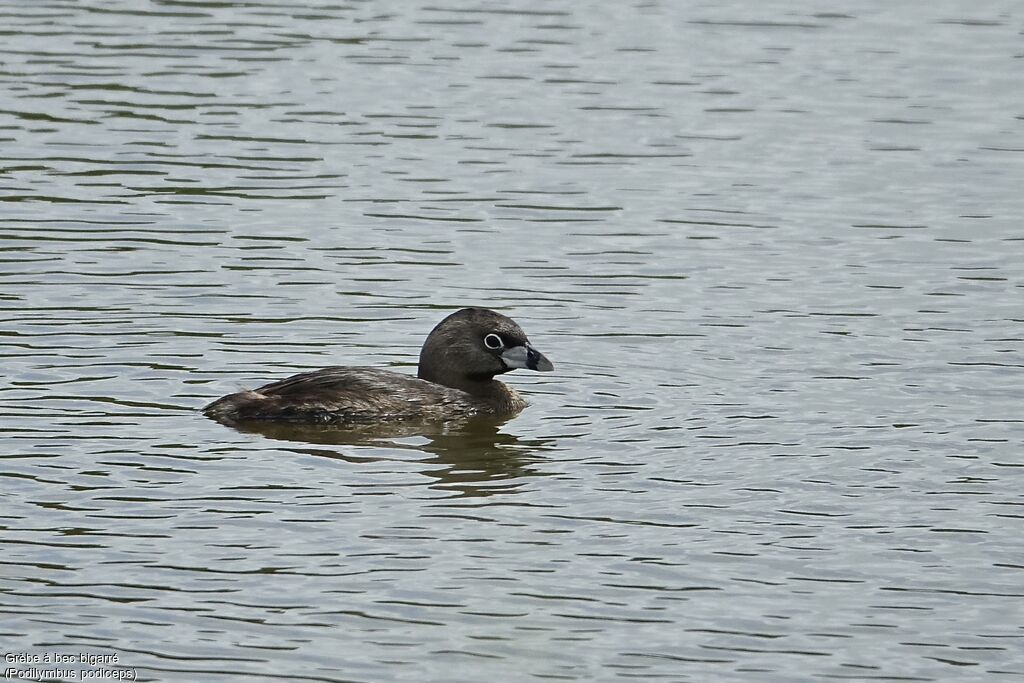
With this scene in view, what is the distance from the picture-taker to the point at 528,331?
53.5 ft

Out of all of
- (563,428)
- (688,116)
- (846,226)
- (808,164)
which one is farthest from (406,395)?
(688,116)

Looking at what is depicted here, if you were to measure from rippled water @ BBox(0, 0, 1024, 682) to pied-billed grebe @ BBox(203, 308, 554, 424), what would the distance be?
0.29 m

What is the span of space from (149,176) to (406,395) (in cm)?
708

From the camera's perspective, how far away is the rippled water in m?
10.4

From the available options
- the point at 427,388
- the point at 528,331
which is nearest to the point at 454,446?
the point at 427,388

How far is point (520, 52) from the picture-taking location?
87.6 ft

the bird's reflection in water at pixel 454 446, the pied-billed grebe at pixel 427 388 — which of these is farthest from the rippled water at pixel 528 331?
the pied-billed grebe at pixel 427 388

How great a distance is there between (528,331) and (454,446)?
2.47 m

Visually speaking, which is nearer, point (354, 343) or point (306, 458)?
point (306, 458)

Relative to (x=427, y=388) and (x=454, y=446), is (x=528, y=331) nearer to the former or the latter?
(x=427, y=388)

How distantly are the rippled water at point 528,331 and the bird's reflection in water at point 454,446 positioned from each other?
58mm

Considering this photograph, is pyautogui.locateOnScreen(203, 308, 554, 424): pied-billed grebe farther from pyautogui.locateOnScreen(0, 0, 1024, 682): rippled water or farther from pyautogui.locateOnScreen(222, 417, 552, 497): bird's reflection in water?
pyautogui.locateOnScreen(0, 0, 1024, 682): rippled water

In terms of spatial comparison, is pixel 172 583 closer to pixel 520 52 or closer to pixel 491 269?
pixel 491 269

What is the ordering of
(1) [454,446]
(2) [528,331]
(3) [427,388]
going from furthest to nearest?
(2) [528,331], (3) [427,388], (1) [454,446]
